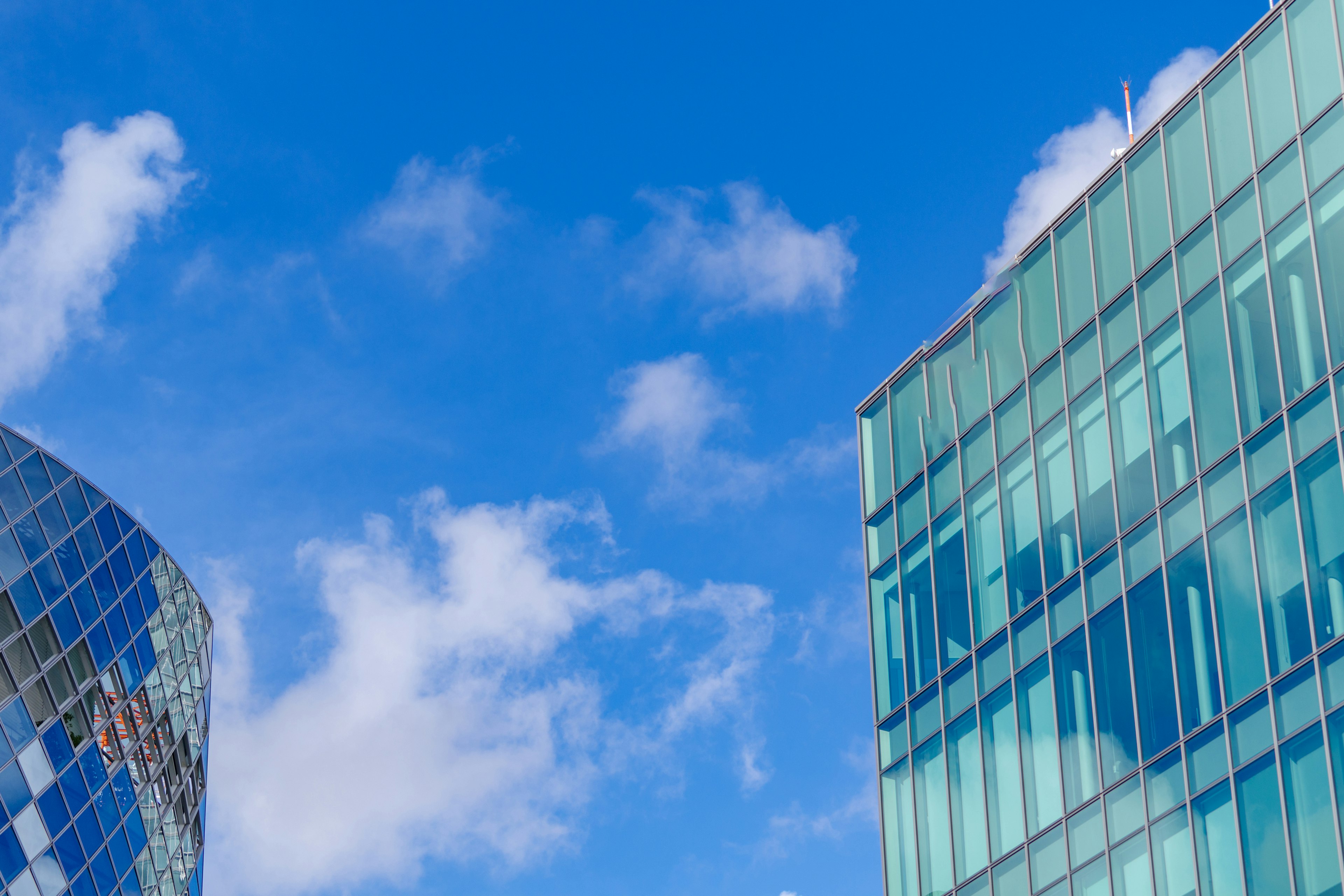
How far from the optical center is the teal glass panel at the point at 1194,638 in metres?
24.3

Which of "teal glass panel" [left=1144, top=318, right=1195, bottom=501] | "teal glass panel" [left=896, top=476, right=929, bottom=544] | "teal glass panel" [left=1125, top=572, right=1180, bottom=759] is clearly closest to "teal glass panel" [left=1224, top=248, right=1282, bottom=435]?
"teal glass panel" [left=1144, top=318, right=1195, bottom=501]

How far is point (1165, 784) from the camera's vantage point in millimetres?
24906

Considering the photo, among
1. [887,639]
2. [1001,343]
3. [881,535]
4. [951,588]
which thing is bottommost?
[887,639]

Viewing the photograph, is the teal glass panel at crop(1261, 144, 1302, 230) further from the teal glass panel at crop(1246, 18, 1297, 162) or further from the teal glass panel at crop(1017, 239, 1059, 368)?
the teal glass panel at crop(1017, 239, 1059, 368)

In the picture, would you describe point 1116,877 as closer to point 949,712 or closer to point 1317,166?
point 949,712

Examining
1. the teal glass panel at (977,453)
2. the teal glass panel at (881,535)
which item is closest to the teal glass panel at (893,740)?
the teal glass panel at (881,535)

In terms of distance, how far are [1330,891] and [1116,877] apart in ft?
16.1

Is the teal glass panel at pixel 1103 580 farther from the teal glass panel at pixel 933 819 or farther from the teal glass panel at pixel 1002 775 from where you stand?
the teal glass panel at pixel 933 819

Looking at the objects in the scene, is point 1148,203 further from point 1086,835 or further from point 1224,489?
point 1086,835

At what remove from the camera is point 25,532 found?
1647 inches

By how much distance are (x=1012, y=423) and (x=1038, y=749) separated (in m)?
6.72

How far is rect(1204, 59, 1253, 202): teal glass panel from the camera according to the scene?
26.2 m

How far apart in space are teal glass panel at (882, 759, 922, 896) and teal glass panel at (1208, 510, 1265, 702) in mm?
9610

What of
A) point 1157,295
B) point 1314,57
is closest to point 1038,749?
point 1157,295
